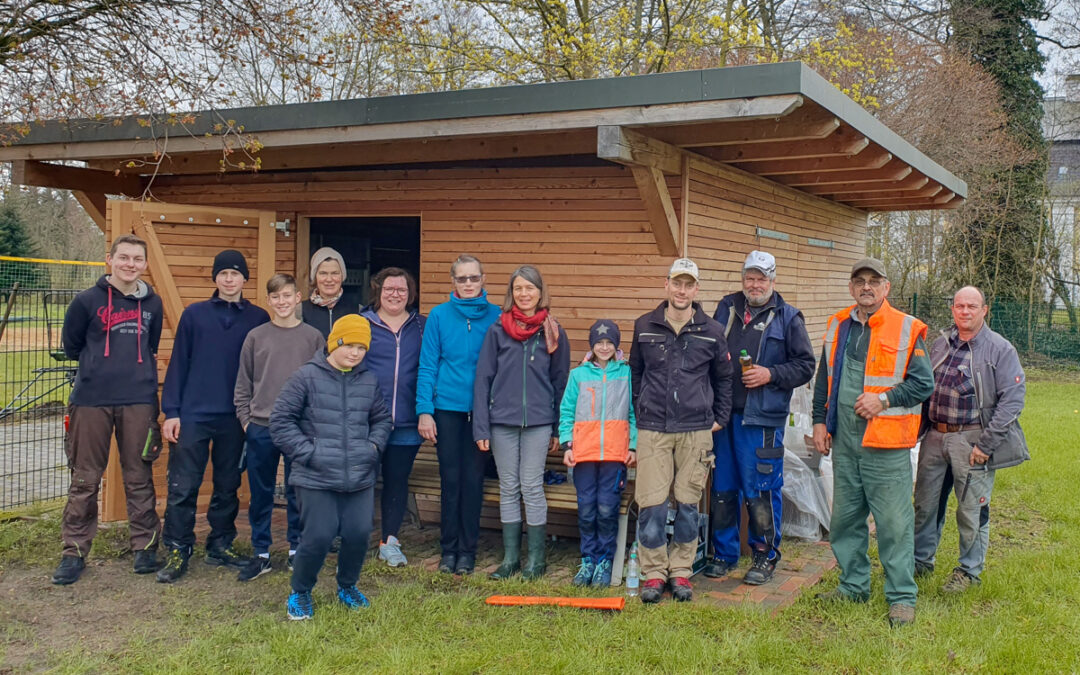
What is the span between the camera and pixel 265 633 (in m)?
4.05

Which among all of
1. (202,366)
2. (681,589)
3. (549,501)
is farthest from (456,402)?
(681,589)

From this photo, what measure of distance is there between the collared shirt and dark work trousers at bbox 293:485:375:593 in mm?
3092

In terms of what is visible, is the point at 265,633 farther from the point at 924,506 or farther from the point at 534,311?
the point at 924,506

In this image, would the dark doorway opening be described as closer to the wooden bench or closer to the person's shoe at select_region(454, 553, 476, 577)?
the wooden bench

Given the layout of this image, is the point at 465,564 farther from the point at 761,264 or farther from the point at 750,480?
the point at 761,264

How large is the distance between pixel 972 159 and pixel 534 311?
619 inches

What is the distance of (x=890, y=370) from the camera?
13.9ft

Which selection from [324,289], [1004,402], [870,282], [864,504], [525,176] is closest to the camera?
[870,282]

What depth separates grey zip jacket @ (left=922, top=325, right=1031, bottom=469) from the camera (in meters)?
4.59

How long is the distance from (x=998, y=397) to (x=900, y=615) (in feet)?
4.31

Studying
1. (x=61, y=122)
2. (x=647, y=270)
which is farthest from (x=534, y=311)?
(x=61, y=122)

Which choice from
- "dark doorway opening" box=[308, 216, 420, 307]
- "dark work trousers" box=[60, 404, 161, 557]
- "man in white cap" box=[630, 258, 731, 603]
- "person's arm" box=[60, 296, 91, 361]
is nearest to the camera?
"man in white cap" box=[630, 258, 731, 603]

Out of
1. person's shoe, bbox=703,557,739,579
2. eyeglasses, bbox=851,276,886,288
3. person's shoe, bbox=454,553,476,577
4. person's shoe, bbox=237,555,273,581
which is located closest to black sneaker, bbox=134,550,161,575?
person's shoe, bbox=237,555,273,581

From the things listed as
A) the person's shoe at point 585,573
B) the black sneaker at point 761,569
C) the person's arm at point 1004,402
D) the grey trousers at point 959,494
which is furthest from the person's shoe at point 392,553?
the person's arm at point 1004,402
